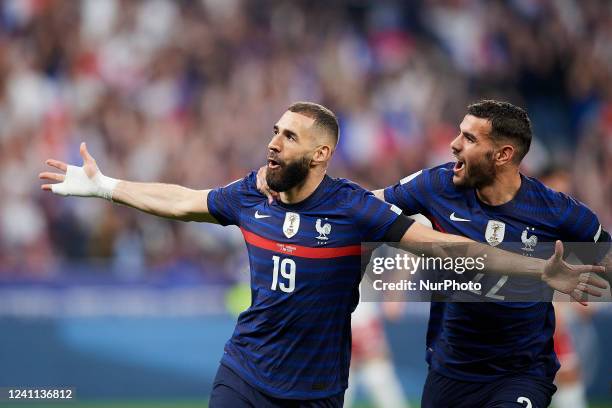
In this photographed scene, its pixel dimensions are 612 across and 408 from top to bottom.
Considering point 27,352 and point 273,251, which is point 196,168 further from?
point 273,251

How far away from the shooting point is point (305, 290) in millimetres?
6254

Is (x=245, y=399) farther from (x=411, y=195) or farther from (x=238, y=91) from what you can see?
(x=238, y=91)

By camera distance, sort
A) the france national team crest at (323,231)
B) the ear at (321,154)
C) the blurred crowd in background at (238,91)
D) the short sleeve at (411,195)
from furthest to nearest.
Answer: the blurred crowd in background at (238,91), the short sleeve at (411,195), the ear at (321,154), the france national team crest at (323,231)

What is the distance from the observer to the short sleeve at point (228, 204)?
6559 millimetres

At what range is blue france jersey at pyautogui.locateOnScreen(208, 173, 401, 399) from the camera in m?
6.25

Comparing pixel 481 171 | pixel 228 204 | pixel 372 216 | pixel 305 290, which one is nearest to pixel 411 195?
pixel 481 171

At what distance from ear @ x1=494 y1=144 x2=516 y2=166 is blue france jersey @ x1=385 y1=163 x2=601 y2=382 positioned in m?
0.20

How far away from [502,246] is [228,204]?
1.62 metres

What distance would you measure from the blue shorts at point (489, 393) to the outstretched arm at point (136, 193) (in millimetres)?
1748

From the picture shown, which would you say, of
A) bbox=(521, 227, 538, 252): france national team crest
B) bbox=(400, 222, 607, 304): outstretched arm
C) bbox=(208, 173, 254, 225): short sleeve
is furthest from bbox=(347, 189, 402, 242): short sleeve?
bbox=(521, 227, 538, 252): france national team crest

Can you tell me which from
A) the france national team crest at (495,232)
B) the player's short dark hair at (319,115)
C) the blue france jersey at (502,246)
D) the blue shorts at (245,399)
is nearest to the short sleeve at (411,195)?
the blue france jersey at (502,246)

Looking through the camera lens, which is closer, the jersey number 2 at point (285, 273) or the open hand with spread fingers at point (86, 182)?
the jersey number 2 at point (285, 273)

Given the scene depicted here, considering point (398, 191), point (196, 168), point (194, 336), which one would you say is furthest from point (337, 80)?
point (398, 191)

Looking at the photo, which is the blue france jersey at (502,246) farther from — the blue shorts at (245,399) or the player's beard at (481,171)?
the blue shorts at (245,399)
